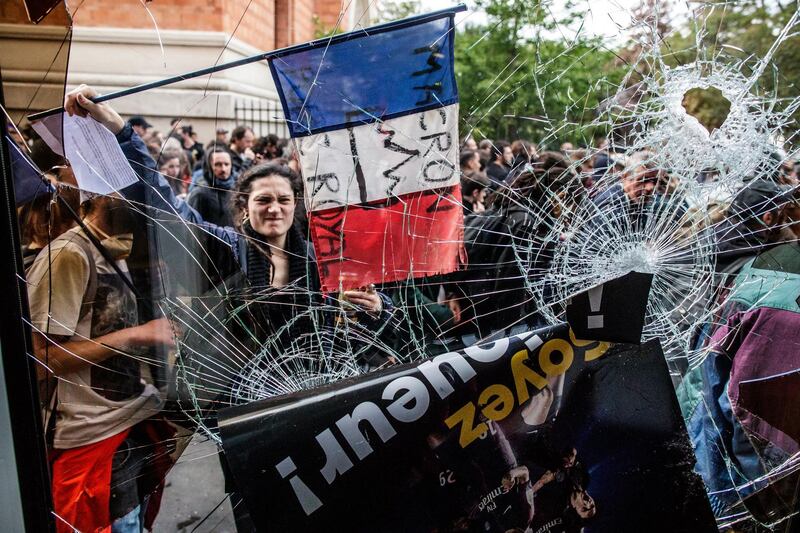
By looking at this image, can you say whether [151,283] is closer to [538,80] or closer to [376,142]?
[376,142]

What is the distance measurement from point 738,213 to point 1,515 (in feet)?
7.28

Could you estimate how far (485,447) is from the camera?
5.07ft

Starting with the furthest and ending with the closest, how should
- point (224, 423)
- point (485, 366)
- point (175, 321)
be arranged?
1. point (175, 321)
2. point (485, 366)
3. point (224, 423)

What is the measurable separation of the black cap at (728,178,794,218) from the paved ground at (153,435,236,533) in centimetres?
176

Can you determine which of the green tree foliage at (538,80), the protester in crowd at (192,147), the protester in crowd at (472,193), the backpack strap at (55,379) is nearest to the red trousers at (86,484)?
the backpack strap at (55,379)

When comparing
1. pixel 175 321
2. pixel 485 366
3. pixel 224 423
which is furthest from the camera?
pixel 175 321

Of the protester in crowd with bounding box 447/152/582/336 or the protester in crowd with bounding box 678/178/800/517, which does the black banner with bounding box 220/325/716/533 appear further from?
the protester in crowd with bounding box 678/178/800/517

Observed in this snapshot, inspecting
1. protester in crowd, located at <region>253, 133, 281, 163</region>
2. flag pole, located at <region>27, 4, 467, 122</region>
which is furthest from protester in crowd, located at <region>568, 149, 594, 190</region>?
protester in crowd, located at <region>253, 133, 281, 163</region>

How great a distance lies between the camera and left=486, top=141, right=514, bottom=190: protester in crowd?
6.59ft

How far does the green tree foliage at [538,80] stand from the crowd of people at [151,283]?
87mm

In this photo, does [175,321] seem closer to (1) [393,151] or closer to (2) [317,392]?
(2) [317,392]

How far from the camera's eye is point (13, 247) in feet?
5.18

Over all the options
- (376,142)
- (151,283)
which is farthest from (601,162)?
(151,283)

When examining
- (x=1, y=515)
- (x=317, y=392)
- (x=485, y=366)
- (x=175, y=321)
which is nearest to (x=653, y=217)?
(x=485, y=366)
